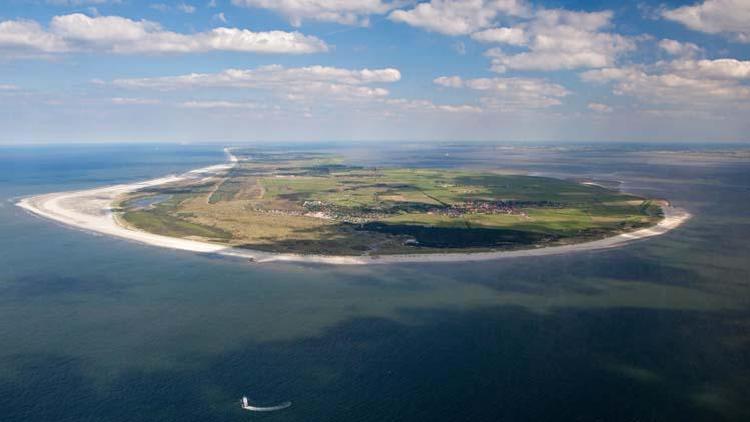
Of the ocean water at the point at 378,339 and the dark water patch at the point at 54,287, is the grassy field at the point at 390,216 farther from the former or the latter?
the dark water patch at the point at 54,287

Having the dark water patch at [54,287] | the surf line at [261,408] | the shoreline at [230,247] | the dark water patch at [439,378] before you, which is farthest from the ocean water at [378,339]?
the shoreline at [230,247]

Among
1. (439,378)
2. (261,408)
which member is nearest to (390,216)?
(439,378)

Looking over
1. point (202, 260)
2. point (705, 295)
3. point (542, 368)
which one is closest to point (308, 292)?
point (202, 260)

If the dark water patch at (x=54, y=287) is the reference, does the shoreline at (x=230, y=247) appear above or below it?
above

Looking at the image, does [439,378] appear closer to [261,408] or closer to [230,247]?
[261,408]

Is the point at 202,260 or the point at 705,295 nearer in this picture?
the point at 705,295

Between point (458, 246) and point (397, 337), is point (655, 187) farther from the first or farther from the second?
point (397, 337)
